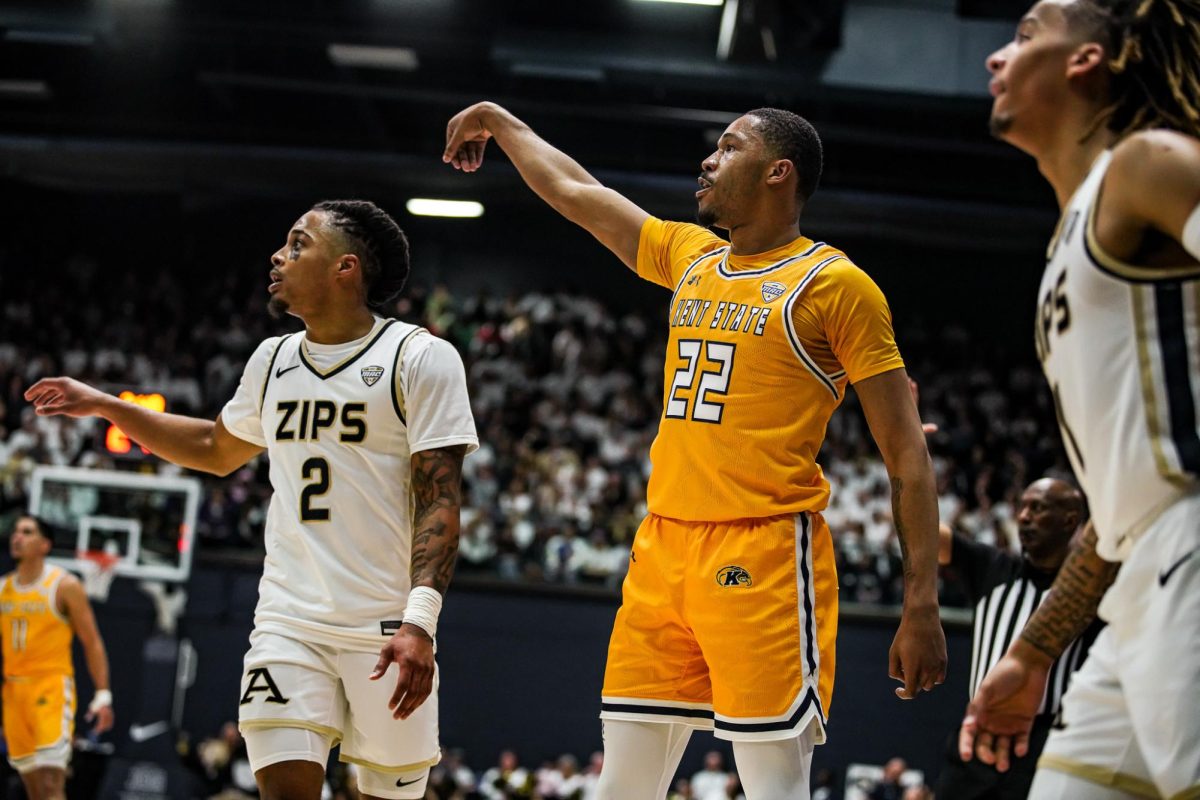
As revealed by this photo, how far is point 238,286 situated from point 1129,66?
23.3m

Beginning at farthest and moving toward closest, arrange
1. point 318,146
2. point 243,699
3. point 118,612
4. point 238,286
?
point 238,286
point 318,146
point 118,612
point 243,699

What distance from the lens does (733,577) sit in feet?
13.0

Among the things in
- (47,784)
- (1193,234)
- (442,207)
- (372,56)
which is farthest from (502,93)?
(1193,234)

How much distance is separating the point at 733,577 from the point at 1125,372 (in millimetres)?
1648

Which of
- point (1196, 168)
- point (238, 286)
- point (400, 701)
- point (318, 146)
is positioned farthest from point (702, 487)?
point (238, 286)

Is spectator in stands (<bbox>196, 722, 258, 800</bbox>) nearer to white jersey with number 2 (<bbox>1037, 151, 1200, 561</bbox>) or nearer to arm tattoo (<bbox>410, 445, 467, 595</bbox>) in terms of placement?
arm tattoo (<bbox>410, 445, 467, 595</bbox>)

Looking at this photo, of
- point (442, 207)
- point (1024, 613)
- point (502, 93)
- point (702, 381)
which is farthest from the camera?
point (442, 207)

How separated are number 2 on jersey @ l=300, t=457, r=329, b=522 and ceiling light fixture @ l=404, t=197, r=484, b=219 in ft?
63.6

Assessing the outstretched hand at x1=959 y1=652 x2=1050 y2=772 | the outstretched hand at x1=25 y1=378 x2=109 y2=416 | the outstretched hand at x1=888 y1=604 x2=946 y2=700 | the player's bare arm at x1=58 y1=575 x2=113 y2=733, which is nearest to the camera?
the outstretched hand at x1=959 y1=652 x2=1050 y2=772

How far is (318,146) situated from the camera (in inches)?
895

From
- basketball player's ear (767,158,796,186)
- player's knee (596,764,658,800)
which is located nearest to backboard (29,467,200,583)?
player's knee (596,764,658,800)

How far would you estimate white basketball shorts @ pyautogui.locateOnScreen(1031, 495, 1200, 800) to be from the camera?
2330 millimetres

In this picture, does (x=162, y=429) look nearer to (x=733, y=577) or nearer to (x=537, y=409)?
(x=733, y=577)

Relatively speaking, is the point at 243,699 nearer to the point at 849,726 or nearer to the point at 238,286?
the point at 849,726
